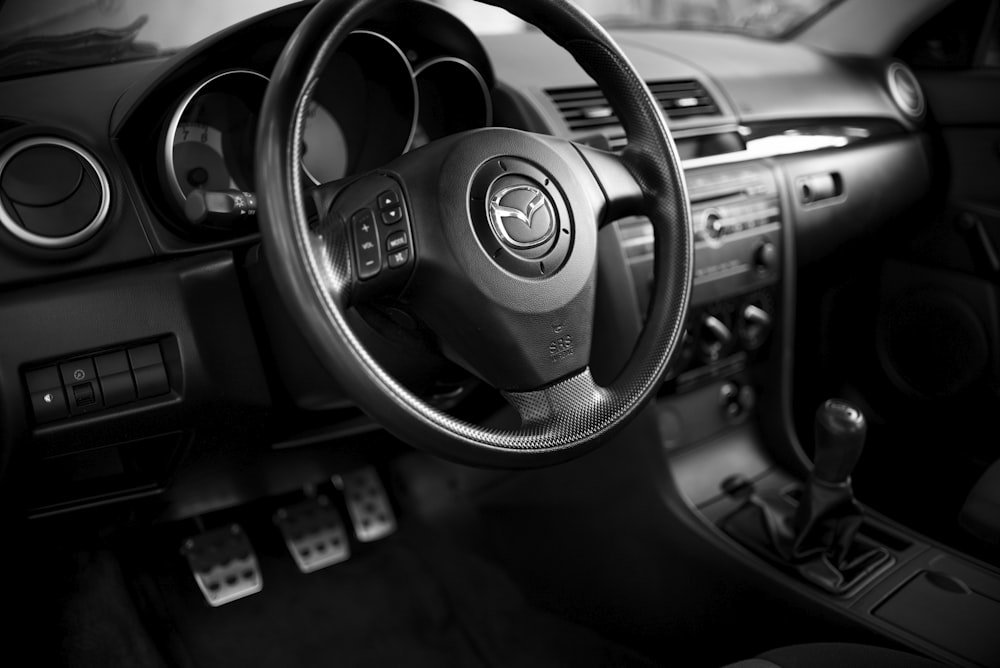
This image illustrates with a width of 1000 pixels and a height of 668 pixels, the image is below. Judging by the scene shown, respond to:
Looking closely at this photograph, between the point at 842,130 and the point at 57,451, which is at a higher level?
the point at 842,130

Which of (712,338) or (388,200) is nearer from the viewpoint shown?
(388,200)

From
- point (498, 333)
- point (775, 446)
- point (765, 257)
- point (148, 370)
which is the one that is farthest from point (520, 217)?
point (775, 446)

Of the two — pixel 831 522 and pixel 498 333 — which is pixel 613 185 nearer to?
pixel 498 333

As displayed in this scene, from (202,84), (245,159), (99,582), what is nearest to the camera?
(202,84)

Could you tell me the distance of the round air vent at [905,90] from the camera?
2.10 meters

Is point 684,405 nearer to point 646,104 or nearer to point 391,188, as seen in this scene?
point 646,104

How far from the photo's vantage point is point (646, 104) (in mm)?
1155

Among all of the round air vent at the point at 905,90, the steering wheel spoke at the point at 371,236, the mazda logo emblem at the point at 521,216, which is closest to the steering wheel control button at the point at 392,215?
the steering wheel spoke at the point at 371,236

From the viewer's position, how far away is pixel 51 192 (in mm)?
1088

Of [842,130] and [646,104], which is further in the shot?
[842,130]

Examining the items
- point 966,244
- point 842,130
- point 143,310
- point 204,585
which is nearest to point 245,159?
point 143,310

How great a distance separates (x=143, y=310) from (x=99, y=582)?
0.75 metres

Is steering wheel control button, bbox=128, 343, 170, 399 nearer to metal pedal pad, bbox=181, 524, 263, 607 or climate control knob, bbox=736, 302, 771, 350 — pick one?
metal pedal pad, bbox=181, 524, 263, 607

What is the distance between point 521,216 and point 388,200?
159 millimetres
